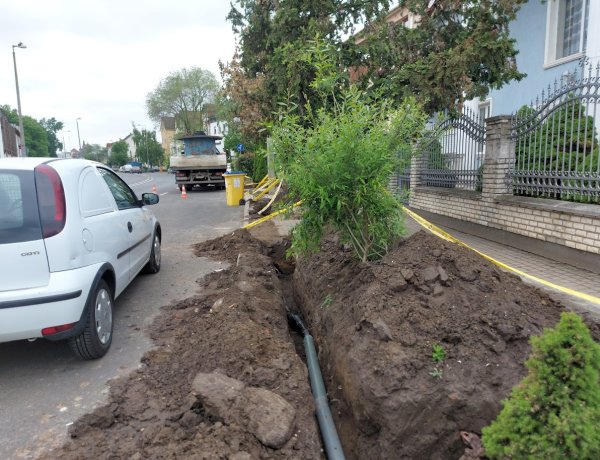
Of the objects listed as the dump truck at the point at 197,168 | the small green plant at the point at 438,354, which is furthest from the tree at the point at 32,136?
the small green plant at the point at 438,354

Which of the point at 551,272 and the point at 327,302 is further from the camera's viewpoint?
the point at 551,272

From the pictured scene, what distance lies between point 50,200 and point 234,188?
1309 centimetres

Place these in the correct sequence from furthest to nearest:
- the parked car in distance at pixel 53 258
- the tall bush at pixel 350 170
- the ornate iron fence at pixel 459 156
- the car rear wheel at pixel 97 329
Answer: the ornate iron fence at pixel 459 156 → the tall bush at pixel 350 170 → the car rear wheel at pixel 97 329 → the parked car in distance at pixel 53 258

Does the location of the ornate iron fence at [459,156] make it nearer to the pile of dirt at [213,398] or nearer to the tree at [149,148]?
the pile of dirt at [213,398]

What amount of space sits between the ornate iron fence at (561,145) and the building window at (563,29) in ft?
16.5

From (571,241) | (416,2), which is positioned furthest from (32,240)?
(416,2)

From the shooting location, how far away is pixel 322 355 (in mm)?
4051

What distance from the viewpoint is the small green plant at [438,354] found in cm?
307

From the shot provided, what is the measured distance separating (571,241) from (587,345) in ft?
16.6

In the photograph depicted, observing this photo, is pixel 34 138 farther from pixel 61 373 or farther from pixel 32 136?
pixel 61 373

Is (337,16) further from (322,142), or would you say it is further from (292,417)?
(292,417)

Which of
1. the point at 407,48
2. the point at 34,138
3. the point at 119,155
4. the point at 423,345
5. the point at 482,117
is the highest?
the point at 34,138

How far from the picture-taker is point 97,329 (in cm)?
386

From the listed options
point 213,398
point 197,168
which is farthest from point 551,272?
point 197,168
